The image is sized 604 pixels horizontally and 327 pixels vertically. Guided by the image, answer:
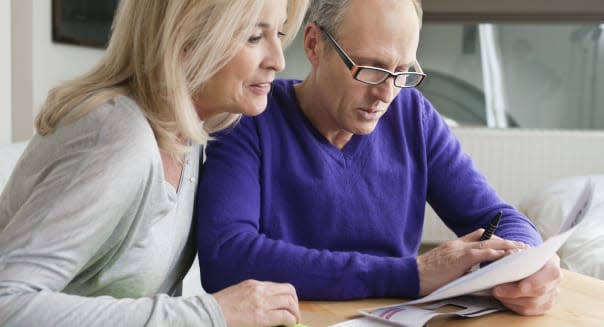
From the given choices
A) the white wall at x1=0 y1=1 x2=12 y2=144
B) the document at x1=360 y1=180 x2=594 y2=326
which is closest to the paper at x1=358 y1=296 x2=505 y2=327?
the document at x1=360 y1=180 x2=594 y2=326

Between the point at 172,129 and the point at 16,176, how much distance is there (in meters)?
0.23

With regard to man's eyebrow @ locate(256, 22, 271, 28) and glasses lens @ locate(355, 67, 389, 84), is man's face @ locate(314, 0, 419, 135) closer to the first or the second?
glasses lens @ locate(355, 67, 389, 84)

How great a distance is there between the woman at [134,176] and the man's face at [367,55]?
9.1 inches

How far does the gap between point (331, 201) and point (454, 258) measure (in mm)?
326

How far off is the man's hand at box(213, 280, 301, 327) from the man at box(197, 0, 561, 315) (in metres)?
0.20

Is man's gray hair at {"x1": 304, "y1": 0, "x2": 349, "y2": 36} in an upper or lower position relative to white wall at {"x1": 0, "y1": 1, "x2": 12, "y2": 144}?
upper

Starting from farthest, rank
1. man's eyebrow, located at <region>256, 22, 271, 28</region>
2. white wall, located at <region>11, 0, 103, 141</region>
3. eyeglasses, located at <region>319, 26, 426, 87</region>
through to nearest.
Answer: white wall, located at <region>11, 0, 103, 141</region> → eyeglasses, located at <region>319, 26, 426, 87</region> → man's eyebrow, located at <region>256, 22, 271, 28</region>

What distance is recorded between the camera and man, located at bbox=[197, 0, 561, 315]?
4.37ft

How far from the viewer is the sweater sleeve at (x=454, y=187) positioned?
1564mm

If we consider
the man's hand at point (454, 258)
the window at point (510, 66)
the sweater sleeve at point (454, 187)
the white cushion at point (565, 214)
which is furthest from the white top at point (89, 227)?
the window at point (510, 66)

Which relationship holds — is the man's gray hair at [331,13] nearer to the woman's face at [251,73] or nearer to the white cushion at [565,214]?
the woman's face at [251,73]

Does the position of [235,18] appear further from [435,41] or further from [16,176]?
[435,41]

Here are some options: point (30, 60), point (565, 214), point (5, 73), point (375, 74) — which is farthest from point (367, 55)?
point (30, 60)

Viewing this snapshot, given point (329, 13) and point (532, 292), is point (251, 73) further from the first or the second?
point (532, 292)
